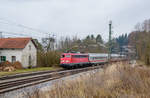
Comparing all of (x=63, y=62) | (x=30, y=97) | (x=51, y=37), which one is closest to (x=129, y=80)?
(x=30, y=97)

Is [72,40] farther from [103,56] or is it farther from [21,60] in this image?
[21,60]

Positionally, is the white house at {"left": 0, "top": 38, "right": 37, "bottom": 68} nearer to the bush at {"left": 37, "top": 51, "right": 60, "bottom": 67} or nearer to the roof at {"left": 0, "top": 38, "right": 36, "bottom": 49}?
the roof at {"left": 0, "top": 38, "right": 36, "bottom": 49}

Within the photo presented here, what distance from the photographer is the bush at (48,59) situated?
27641 mm

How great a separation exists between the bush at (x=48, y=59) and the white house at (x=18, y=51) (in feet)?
5.61

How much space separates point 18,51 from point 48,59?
6104 millimetres

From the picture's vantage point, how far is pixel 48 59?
27688 millimetres

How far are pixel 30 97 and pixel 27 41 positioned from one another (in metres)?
23.6

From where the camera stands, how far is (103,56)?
32.0 m

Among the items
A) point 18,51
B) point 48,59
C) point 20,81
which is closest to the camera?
point 20,81

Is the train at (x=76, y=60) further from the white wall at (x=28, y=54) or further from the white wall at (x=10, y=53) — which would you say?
the white wall at (x=10, y=53)

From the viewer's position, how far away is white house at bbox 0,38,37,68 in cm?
2456

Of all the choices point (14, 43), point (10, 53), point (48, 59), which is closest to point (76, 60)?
point (48, 59)

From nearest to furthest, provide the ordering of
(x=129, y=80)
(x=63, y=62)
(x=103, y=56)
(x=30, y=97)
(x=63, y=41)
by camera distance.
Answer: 1. (x=30, y=97)
2. (x=129, y=80)
3. (x=63, y=62)
4. (x=103, y=56)
5. (x=63, y=41)

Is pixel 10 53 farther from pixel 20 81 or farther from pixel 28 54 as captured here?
pixel 20 81
